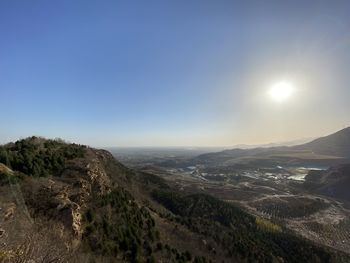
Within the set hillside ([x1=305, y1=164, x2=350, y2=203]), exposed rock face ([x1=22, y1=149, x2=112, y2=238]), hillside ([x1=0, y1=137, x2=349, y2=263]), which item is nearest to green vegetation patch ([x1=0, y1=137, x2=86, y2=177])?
hillside ([x1=0, y1=137, x2=349, y2=263])

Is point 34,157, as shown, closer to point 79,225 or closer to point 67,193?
point 67,193

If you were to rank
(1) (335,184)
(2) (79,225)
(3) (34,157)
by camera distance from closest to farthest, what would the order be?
(2) (79,225) → (3) (34,157) → (1) (335,184)

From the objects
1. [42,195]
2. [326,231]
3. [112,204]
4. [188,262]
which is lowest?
[326,231]

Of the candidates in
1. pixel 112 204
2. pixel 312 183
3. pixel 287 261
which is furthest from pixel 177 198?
pixel 312 183

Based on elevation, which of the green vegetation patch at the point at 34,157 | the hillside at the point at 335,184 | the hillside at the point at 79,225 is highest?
the green vegetation patch at the point at 34,157

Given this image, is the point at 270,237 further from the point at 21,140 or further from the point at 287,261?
the point at 21,140

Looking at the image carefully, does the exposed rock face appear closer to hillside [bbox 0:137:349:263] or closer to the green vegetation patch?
hillside [bbox 0:137:349:263]

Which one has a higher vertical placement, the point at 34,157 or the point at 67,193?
the point at 34,157

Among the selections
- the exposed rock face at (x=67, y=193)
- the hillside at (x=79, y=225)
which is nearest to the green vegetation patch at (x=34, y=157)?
the hillside at (x=79, y=225)

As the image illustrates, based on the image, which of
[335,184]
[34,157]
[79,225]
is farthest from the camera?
[335,184]

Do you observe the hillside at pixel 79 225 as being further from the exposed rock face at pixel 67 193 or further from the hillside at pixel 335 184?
the hillside at pixel 335 184

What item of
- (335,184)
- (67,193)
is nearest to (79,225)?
(67,193)
